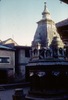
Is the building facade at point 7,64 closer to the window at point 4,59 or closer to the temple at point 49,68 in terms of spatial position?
the window at point 4,59

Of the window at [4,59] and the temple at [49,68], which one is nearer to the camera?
the temple at [49,68]

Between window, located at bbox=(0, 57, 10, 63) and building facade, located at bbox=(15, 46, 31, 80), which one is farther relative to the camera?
building facade, located at bbox=(15, 46, 31, 80)

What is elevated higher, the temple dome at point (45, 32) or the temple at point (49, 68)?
the temple dome at point (45, 32)

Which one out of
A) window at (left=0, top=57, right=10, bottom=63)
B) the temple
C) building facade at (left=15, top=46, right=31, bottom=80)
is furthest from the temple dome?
building facade at (left=15, top=46, right=31, bottom=80)

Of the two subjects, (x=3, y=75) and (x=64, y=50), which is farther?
(x=3, y=75)

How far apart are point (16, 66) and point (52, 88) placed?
52.1 ft

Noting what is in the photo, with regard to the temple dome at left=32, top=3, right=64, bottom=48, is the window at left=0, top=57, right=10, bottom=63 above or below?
below

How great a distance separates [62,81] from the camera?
669 inches

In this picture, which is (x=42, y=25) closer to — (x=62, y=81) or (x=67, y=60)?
(x=67, y=60)

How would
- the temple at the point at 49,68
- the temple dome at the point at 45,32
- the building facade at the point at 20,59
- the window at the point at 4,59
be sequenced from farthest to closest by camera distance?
the building facade at the point at 20,59
the window at the point at 4,59
the temple dome at the point at 45,32
the temple at the point at 49,68

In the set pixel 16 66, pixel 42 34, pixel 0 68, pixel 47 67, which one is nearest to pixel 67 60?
pixel 47 67

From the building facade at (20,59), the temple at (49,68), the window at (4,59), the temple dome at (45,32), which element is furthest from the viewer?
the building facade at (20,59)

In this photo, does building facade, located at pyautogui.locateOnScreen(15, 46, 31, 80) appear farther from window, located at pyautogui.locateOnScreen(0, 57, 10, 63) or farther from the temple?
the temple

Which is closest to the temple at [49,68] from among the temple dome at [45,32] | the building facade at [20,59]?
the temple dome at [45,32]
